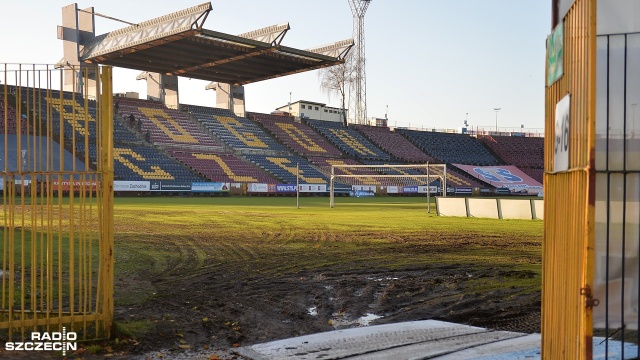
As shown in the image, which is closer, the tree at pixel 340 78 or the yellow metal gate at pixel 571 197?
the yellow metal gate at pixel 571 197

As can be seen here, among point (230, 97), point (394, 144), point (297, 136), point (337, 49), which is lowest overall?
point (394, 144)

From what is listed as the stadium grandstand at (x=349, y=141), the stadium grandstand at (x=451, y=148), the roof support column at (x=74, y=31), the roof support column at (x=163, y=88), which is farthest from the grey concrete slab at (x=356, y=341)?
the stadium grandstand at (x=451, y=148)

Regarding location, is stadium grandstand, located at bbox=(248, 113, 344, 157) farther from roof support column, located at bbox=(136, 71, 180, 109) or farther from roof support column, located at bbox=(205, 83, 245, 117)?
roof support column, located at bbox=(136, 71, 180, 109)

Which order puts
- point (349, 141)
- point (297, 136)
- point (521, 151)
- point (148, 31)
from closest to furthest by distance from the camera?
point (148, 31), point (297, 136), point (349, 141), point (521, 151)

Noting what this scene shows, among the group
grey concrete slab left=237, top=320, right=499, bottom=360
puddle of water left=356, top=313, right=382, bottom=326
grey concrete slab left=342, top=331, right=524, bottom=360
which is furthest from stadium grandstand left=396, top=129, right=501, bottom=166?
grey concrete slab left=342, top=331, right=524, bottom=360

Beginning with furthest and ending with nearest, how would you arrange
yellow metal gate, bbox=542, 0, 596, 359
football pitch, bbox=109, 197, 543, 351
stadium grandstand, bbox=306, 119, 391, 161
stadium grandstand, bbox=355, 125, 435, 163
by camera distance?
stadium grandstand, bbox=355, 125, 435, 163 → stadium grandstand, bbox=306, 119, 391, 161 → football pitch, bbox=109, 197, 543, 351 → yellow metal gate, bbox=542, 0, 596, 359

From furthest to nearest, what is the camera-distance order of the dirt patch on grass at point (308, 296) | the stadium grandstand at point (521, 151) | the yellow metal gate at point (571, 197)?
1. the stadium grandstand at point (521, 151)
2. the dirt patch on grass at point (308, 296)
3. the yellow metal gate at point (571, 197)

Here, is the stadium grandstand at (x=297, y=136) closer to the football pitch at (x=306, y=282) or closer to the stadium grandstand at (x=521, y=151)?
the stadium grandstand at (x=521, y=151)

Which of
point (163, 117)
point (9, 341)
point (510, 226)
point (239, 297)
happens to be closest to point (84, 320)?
point (9, 341)

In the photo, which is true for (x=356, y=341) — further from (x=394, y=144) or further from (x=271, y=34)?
(x=394, y=144)

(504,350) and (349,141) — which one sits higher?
(349,141)

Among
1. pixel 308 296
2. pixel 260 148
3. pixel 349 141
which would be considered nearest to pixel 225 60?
pixel 260 148

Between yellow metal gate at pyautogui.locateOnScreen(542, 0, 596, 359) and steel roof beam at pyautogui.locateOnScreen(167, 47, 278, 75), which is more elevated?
steel roof beam at pyautogui.locateOnScreen(167, 47, 278, 75)

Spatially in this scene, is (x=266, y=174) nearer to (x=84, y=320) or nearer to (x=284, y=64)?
(x=284, y=64)
